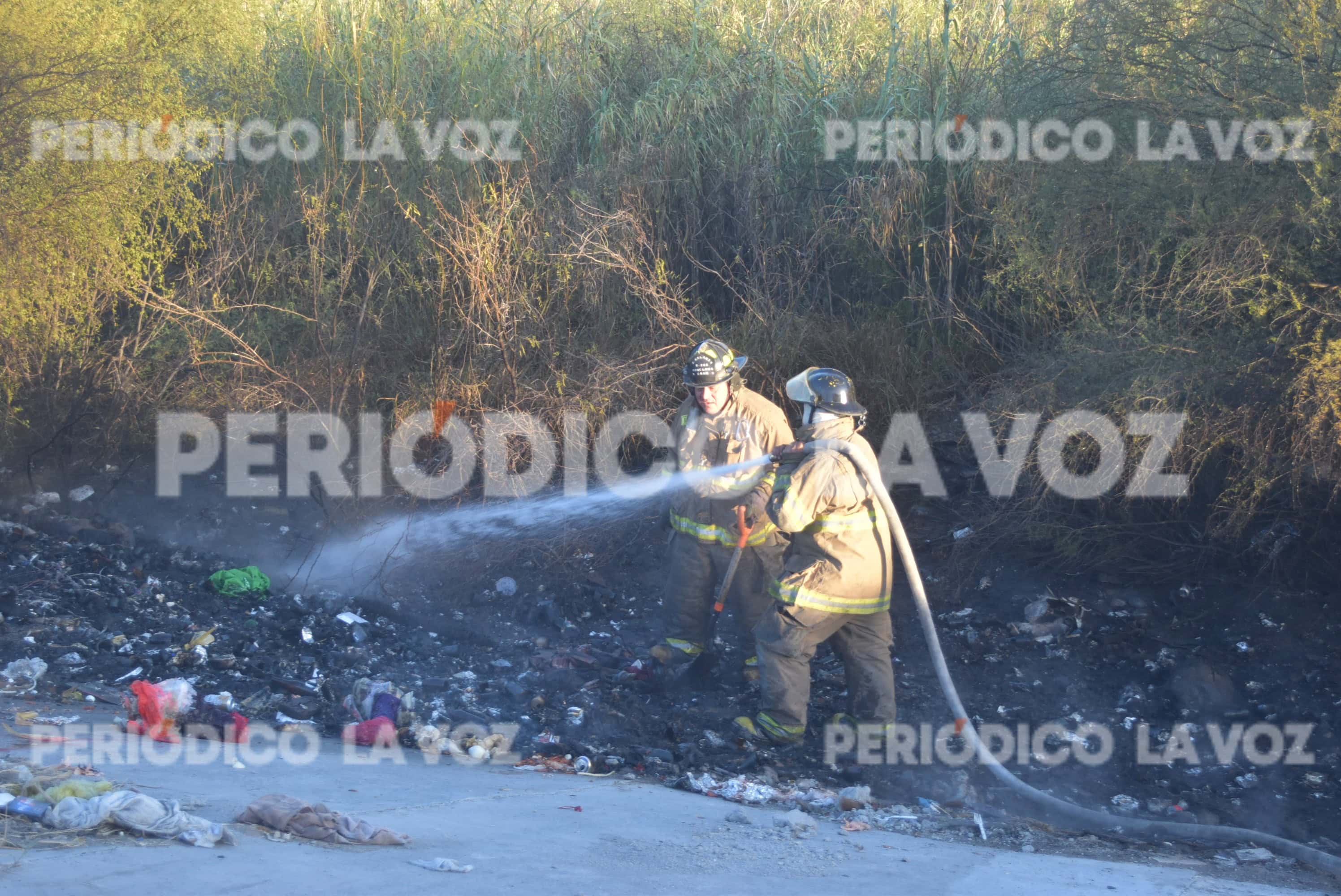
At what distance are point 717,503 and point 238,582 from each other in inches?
126

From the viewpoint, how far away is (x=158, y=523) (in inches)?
307

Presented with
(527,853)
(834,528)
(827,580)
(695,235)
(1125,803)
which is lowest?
(1125,803)

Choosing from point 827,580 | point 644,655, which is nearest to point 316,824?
point 827,580

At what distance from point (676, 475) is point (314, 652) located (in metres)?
2.27

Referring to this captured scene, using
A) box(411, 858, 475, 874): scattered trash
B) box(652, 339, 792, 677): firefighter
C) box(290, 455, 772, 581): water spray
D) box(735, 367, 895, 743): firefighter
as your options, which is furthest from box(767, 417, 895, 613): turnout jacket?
box(290, 455, 772, 581): water spray

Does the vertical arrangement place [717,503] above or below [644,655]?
above

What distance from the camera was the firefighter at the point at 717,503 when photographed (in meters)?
5.73

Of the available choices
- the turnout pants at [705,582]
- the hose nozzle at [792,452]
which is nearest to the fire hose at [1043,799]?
the hose nozzle at [792,452]

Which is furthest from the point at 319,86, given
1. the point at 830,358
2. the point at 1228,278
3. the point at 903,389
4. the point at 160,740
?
the point at 1228,278

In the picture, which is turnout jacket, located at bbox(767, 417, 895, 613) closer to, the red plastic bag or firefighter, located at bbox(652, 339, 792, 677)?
firefighter, located at bbox(652, 339, 792, 677)

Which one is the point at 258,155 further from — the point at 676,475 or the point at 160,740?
the point at 160,740

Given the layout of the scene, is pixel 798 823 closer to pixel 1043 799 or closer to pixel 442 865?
pixel 1043 799

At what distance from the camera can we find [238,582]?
6758mm

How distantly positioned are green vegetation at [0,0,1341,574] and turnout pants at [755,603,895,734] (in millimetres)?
1854
